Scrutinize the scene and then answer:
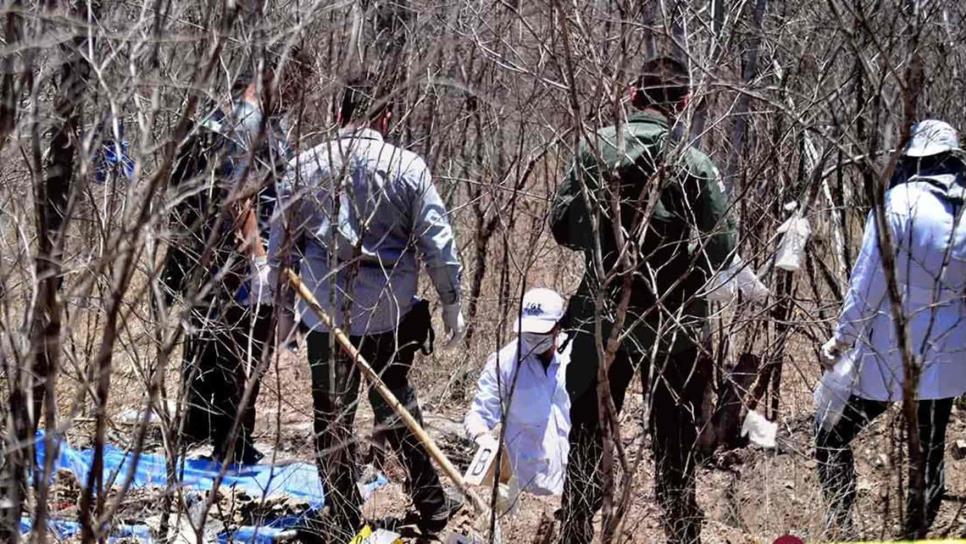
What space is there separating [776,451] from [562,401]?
88 centimetres

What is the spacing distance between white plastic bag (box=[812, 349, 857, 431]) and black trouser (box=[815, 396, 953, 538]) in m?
0.03

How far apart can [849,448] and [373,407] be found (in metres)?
1.71

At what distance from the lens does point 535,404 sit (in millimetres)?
5121

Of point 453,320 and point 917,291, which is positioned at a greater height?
point 917,291

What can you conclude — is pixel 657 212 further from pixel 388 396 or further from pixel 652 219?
pixel 388 396

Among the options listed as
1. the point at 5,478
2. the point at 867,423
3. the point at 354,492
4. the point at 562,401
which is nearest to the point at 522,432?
the point at 562,401

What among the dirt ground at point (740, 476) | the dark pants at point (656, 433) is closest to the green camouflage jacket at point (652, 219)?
the dark pants at point (656, 433)

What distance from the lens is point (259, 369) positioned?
2.96m

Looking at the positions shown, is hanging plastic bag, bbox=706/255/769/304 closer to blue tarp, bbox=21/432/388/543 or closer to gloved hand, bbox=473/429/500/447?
gloved hand, bbox=473/429/500/447

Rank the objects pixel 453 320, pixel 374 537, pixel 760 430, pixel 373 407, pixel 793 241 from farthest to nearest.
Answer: pixel 453 320
pixel 373 407
pixel 760 430
pixel 793 241
pixel 374 537

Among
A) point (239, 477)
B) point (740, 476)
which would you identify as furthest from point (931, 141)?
point (239, 477)

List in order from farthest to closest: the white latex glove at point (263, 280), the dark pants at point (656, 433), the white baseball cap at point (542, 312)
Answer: the white baseball cap at point (542, 312), the white latex glove at point (263, 280), the dark pants at point (656, 433)

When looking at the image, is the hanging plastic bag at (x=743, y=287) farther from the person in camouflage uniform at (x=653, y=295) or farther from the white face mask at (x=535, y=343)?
the white face mask at (x=535, y=343)

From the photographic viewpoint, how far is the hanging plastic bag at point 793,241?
449cm
